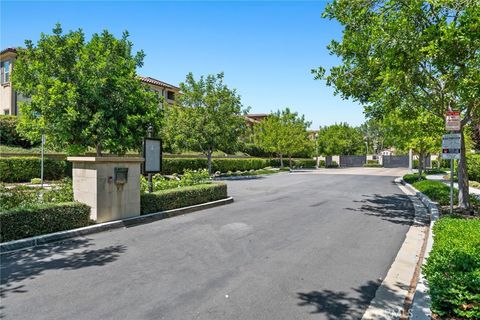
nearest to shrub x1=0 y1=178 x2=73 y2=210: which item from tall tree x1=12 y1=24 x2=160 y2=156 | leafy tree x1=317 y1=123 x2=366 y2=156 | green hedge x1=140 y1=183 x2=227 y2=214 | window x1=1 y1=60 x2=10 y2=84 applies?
green hedge x1=140 y1=183 x2=227 y2=214

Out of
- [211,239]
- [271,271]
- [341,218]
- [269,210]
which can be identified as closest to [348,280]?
[271,271]

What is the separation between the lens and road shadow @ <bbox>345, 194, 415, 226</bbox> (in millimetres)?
10578

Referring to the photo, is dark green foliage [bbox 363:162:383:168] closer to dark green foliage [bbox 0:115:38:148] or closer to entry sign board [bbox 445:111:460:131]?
dark green foliage [bbox 0:115:38:148]

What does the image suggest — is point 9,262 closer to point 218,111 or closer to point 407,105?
point 407,105

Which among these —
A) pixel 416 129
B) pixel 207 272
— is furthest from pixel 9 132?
pixel 416 129

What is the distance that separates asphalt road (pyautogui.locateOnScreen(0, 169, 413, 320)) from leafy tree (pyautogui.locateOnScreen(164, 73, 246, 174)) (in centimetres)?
1737

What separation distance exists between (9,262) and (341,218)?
8695 millimetres

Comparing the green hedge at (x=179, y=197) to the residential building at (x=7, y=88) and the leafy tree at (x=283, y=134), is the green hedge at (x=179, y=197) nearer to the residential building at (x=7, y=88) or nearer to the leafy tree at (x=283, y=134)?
the residential building at (x=7, y=88)

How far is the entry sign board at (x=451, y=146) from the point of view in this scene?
31.0 feet

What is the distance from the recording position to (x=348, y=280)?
17.3 ft

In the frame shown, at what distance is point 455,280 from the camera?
3.86m

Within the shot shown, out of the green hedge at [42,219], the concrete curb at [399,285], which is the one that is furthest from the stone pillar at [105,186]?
the concrete curb at [399,285]

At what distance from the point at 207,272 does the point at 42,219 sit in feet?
14.4

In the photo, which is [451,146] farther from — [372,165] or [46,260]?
[372,165]
